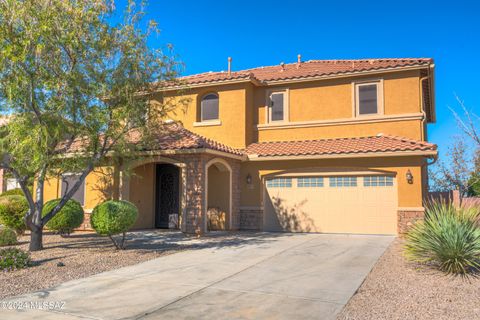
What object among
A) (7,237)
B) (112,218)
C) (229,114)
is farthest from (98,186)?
(229,114)

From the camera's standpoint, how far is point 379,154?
48.5 feet

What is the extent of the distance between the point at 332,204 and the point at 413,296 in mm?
9264

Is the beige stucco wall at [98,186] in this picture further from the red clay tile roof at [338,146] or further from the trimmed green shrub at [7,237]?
the red clay tile roof at [338,146]

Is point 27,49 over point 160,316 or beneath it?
over

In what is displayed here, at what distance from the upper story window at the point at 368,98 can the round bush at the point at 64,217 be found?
11670 millimetres

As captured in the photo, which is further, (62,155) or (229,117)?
(229,117)

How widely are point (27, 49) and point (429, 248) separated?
10.2 metres

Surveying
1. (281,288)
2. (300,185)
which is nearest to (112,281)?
(281,288)

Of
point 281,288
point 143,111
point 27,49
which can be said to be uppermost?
point 27,49

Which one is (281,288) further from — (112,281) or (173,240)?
(173,240)

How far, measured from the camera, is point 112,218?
11039 mm

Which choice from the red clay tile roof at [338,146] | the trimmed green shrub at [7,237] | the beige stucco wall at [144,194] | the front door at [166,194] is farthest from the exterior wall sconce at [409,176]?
the trimmed green shrub at [7,237]

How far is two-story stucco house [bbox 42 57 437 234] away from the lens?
14.9 meters

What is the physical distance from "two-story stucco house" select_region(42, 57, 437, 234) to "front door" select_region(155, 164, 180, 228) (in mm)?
45
